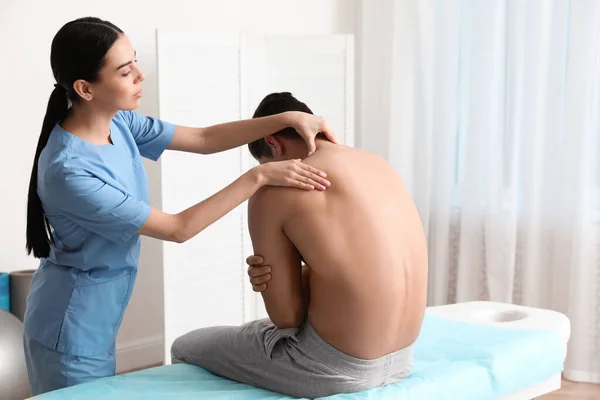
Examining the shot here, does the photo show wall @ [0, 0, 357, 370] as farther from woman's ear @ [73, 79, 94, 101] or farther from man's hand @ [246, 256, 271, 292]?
man's hand @ [246, 256, 271, 292]

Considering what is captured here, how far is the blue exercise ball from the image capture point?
2541 mm

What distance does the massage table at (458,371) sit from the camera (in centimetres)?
189

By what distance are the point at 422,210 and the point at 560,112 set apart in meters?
0.90

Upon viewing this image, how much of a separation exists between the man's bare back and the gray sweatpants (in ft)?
0.10

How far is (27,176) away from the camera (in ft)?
11.0

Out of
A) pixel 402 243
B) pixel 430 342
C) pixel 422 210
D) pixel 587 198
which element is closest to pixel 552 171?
pixel 587 198

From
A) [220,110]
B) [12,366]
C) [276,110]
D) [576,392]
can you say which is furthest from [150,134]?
[576,392]

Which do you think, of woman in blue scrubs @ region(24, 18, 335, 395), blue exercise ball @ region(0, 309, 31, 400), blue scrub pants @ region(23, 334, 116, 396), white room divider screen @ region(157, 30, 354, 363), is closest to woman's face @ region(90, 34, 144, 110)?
woman in blue scrubs @ region(24, 18, 335, 395)

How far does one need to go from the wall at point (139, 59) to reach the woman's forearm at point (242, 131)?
4.48ft

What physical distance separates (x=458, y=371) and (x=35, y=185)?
1.17 metres

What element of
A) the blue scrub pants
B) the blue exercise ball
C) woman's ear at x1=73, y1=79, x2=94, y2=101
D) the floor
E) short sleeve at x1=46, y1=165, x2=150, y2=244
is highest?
woman's ear at x1=73, y1=79, x2=94, y2=101

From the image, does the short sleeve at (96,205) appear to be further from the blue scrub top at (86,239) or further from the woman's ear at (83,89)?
the woman's ear at (83,89)

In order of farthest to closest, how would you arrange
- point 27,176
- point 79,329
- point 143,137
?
point 27,176 → point 143,137 → point 79,329

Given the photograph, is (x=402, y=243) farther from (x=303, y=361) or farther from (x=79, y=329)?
(x=79, y=329)
